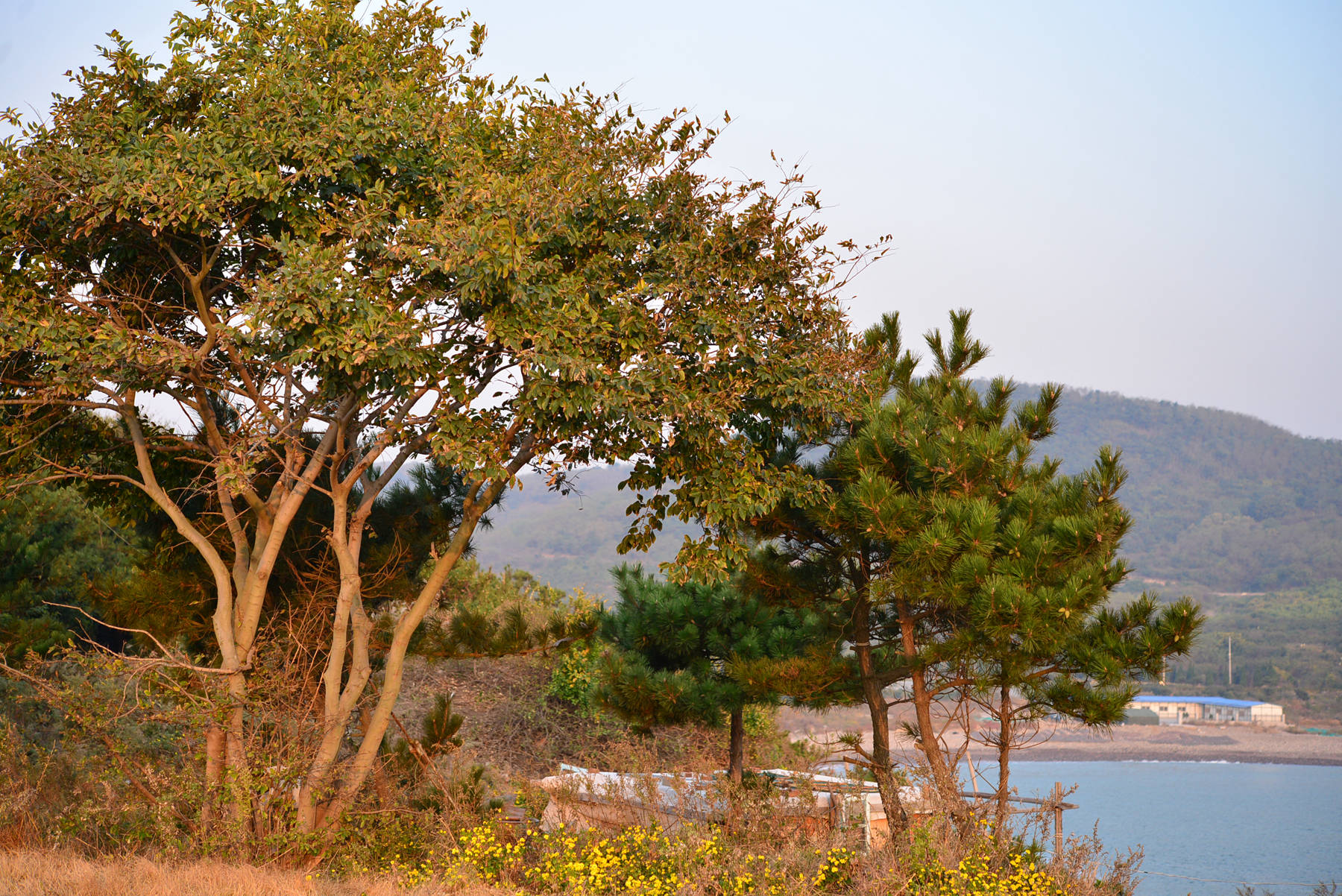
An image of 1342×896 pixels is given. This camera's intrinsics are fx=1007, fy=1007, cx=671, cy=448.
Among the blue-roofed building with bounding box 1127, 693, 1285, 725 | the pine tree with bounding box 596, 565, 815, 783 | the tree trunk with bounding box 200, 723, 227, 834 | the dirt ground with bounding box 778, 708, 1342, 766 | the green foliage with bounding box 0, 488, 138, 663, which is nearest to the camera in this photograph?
the tree trunk with bounding box 200, 723, 227, 834

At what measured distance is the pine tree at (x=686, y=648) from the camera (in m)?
9.34

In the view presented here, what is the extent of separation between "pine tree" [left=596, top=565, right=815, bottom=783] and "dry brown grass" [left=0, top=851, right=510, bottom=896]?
3278 millimetres

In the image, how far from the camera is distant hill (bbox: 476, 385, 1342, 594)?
101125mm

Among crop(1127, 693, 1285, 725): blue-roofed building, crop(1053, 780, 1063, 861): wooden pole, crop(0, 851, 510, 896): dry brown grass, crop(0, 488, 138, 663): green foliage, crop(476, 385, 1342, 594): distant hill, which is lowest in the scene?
crop(1127, 693, 1285, 725): blue-roofed building

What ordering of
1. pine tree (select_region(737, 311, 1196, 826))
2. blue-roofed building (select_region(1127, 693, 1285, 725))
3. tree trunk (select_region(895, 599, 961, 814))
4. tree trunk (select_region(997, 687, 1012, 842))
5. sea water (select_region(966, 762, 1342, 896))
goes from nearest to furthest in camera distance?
pine tree (select_region(737, 311, 1196, 826)) → tree trunk (select_region(895, 599, 961, 814)) → tree trunk (select_region(997, 687, 1012, 842)) → sea water (select_region(966, 762, 1342, 896)) → blue-roofed building (select_region(1127, 693, 1285, 725))

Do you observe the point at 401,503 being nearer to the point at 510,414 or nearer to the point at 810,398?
the point at 510,414

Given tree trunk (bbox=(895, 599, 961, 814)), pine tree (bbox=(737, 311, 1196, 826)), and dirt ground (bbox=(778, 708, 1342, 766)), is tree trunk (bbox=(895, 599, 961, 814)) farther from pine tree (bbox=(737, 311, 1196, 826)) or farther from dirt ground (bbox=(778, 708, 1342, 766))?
dirt ground (bbox=(778, 708, 1342, 766))

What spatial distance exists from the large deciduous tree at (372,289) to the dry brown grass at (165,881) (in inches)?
23.6

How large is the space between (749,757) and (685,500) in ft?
34.9

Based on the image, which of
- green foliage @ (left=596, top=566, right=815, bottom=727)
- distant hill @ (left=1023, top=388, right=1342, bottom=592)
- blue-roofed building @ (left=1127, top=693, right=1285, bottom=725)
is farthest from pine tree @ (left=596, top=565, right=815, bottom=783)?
distant hill @ (left=1023, top=388, right=1342, bottom=592)

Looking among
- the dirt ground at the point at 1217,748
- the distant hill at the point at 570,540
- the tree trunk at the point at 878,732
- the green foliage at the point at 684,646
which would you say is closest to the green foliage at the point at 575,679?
the green foliage at the point at 684,646

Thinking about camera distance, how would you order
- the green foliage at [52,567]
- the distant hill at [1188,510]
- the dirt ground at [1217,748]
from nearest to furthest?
the green foliage at [52,567] < the dirt ground at [1217,748] < the distant hill at [1188,510]

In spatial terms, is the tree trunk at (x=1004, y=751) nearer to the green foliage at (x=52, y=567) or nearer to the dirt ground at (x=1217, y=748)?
the green foliage at (x=52, y=567)

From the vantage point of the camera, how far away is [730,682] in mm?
9422
